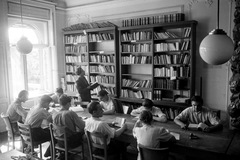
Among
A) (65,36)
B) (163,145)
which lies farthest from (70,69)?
(163,145)

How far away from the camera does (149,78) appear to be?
20.6 feet

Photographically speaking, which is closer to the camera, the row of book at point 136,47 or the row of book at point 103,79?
the row of book at point 136,47

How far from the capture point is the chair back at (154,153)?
250 cm

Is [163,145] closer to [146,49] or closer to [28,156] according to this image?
[28,156]

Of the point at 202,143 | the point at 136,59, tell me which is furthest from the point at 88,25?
the point at 202,143

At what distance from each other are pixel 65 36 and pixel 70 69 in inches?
44.6

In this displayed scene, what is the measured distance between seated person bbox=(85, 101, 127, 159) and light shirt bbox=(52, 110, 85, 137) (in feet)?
1.25

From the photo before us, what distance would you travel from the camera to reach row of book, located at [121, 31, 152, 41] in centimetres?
586

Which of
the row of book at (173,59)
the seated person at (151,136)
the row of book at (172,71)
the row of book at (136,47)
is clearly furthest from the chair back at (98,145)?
the row of book at (136,47)

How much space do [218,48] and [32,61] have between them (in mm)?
6271

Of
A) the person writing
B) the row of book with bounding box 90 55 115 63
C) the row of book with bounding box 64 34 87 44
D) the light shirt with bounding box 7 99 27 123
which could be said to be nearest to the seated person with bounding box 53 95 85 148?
the light shirt with bounding box 7 99 27 123

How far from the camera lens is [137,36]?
19.9ft

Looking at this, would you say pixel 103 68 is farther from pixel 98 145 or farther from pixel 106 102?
pixel 98 145

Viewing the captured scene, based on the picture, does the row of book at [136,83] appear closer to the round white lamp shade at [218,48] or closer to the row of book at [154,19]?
the row of book at [154,19]
